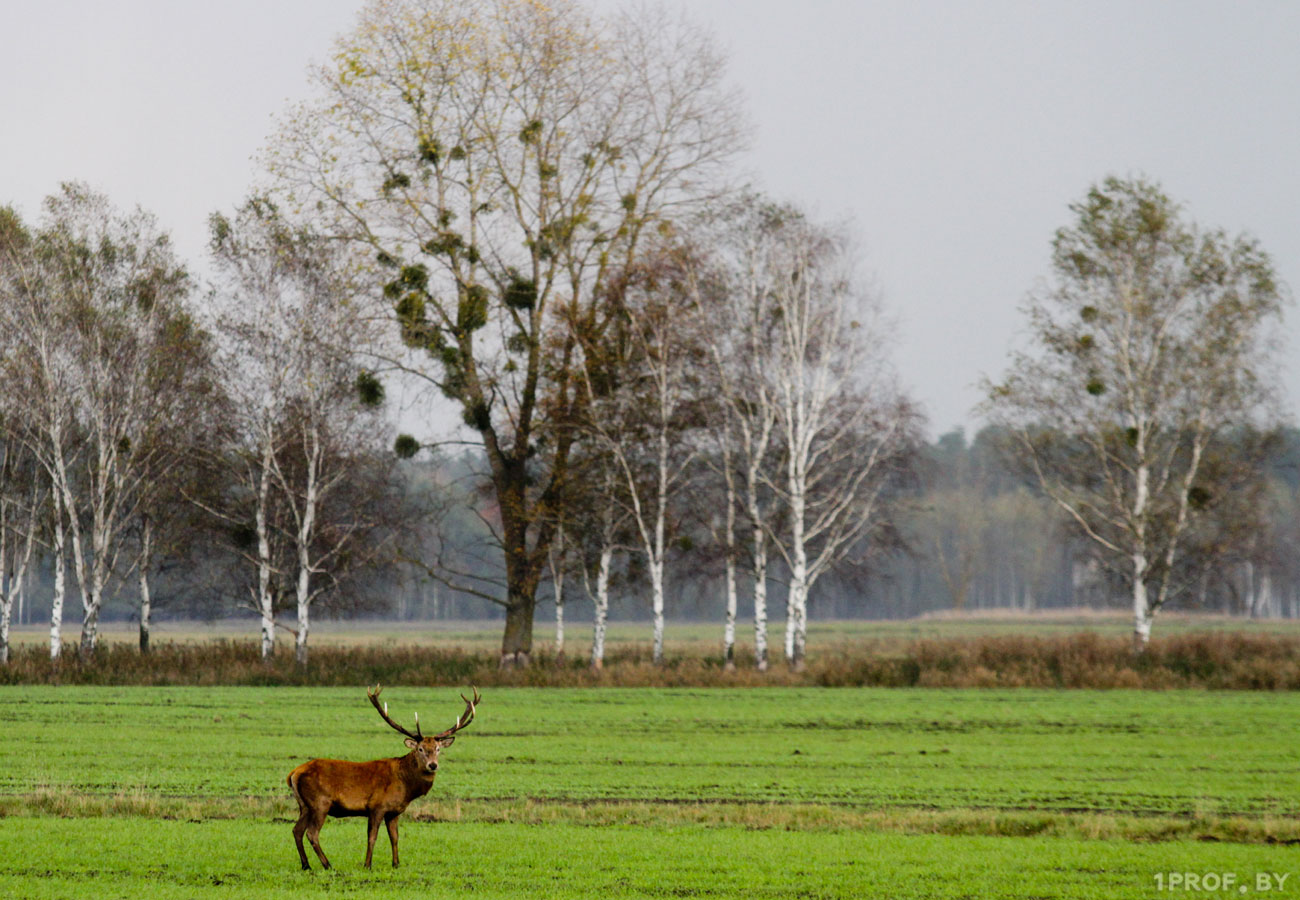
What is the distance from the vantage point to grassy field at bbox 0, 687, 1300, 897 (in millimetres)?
12211

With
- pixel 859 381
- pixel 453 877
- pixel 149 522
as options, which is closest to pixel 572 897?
pixel 453 877

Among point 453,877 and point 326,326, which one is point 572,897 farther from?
point 326,326

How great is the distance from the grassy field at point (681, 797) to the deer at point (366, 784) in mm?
750

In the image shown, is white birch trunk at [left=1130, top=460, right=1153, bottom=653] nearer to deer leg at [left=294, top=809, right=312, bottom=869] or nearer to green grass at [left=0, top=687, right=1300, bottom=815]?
green grass at [left=0, top=687, right=1300, bottom=815]

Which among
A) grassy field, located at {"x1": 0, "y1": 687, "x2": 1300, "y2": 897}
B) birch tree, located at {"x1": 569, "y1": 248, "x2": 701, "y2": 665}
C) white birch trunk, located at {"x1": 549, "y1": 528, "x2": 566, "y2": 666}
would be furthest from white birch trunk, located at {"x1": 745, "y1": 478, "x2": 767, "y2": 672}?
grassy field, located at {"x1": 0, "y1": 687, "x2": 1300, "y2": 897}

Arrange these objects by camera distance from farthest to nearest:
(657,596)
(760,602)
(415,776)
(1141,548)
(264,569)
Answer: (264,569)
(1141,548)
(657,596)
(760,602)
(415,776)

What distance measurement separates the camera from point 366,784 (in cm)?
1075

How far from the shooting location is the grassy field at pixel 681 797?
481 inches

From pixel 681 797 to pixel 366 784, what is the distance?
847 centimetres

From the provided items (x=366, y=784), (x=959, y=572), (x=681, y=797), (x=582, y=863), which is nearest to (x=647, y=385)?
(x=681, y=797)

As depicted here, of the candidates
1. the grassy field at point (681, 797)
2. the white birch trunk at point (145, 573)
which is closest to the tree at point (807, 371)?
the grassy field at point (681, 797)

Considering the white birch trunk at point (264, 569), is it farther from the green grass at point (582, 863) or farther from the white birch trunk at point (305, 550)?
the green grass at point (582, 863)

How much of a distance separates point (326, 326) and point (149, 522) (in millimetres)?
12100

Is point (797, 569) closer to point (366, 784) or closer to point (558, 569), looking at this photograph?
point (558, 569)
